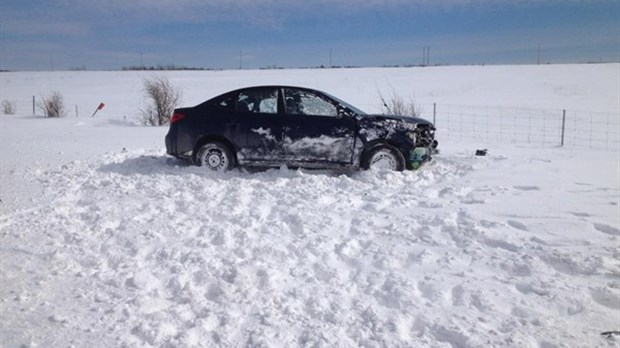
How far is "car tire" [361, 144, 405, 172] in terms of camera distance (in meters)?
8.25

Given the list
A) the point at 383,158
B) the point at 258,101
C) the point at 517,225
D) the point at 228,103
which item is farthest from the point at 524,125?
the point at 517,225

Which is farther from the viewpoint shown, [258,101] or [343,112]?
[258,101]

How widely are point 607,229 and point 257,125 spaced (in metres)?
5.30

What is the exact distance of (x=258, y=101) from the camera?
854 cm

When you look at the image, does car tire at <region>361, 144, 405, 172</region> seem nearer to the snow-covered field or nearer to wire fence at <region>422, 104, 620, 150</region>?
the snow-covered field

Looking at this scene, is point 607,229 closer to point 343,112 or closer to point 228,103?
point 343,112

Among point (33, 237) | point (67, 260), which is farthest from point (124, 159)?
point (67, 260)

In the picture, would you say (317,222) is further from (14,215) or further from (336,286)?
(14,215)

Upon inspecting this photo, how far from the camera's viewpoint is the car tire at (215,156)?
851 centimetres

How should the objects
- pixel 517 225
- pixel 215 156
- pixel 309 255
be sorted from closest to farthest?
pixel 309 255 → pixel 517 225 → pixel 215 156

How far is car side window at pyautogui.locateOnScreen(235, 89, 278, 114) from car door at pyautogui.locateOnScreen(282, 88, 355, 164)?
1.00ft

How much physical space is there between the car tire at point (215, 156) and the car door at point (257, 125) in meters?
0.21

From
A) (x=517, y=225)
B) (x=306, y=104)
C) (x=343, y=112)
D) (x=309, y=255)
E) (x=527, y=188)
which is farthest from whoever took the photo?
(x=306, y=104)

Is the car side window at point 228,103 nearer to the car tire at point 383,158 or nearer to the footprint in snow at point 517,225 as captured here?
the car tire at point 383,158
